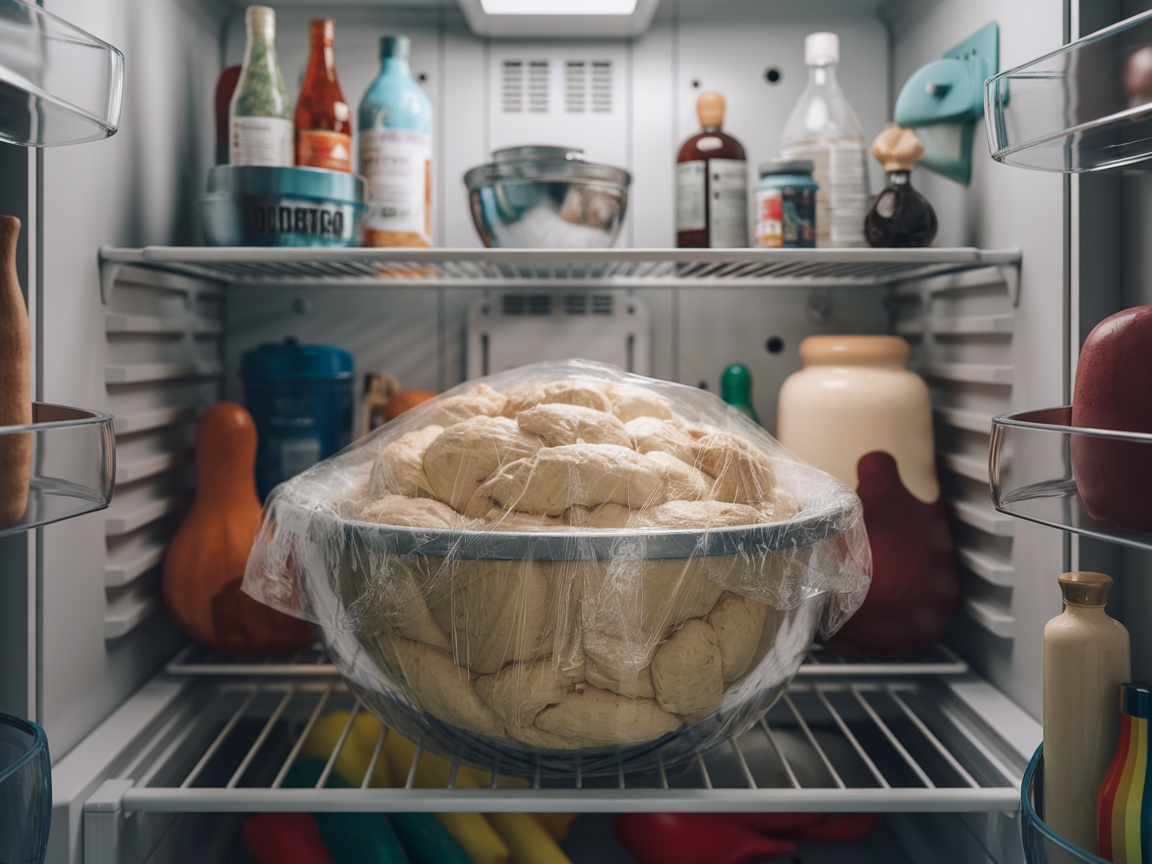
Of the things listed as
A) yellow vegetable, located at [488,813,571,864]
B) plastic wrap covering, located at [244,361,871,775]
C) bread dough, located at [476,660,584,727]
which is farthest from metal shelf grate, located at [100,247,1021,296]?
yellow vegetable, located at [488,813,571,864]

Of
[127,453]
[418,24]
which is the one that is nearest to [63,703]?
[127,453]

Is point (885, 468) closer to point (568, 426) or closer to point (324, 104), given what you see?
point (568, 426)

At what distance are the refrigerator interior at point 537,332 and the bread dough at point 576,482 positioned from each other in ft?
0.79

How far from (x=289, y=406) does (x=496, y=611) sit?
0.57 m

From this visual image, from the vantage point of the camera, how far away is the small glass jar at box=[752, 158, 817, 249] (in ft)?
3.32

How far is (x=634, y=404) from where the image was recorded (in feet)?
2.65

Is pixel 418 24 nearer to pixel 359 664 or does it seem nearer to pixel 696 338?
pixel 696 338

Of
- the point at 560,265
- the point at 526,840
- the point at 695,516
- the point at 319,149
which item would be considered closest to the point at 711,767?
the point at 526,840

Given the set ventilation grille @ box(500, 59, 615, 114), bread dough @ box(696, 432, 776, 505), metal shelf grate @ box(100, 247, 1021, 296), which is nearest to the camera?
bread dough @ box(696, 432, 776, 505)

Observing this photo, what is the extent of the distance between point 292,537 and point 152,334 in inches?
16.7

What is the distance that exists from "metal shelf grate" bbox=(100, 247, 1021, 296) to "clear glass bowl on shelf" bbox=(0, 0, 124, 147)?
317 millimetres

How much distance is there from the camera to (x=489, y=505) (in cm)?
70

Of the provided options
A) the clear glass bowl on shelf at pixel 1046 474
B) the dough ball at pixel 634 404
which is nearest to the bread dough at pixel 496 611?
the dough ball at pixel 634 404

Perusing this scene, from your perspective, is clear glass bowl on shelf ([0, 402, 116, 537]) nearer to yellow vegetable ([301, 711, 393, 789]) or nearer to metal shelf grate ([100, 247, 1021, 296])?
metal shelf grate ([100, 247, 1021, 296])
